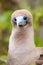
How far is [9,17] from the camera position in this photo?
208 cm

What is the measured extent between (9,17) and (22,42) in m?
0.78

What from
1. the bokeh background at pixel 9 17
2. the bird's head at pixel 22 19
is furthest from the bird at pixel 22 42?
the bokeh background at pixel 9 17

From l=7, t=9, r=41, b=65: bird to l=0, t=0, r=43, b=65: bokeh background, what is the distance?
49 cm

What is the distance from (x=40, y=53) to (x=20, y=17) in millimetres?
158

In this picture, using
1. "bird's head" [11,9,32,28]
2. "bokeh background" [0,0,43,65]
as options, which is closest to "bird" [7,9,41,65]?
"bird's head" [11,9,32,28]

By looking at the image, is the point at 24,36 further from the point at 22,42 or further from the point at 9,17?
the point at 9,17

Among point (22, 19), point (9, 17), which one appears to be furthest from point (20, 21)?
point (9, 17)

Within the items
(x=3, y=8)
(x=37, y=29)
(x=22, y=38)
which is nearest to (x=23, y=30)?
(x=22, y=38)

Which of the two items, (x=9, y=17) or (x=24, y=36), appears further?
(x=9, y=17)

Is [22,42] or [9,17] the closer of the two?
[22,42]

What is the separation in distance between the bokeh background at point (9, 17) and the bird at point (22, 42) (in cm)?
49

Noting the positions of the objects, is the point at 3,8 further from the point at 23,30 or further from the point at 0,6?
the point at 23,30

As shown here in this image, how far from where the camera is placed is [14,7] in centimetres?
269

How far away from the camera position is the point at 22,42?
1.31 metres
